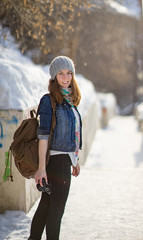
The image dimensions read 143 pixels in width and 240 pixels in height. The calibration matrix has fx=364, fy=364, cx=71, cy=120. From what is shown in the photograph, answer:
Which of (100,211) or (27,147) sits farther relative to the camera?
(100,211)

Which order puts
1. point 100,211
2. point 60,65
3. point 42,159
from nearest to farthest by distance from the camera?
point 42,159 → point 60,65 → point 100,211

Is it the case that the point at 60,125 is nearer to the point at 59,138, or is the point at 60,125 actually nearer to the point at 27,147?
→ the point at 59,138

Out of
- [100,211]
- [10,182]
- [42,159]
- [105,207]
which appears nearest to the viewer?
[42,159]

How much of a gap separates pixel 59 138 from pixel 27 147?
23 centimetres

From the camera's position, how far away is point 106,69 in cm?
2812

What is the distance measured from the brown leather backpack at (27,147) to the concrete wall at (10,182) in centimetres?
105

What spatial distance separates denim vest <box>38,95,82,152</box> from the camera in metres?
2.49

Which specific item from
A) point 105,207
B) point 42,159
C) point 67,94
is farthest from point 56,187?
point 105,207

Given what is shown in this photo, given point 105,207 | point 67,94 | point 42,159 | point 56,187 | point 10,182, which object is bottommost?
point 105,207

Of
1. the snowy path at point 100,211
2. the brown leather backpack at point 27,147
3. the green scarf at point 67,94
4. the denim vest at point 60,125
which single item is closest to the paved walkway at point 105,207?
the snowy path at point 100,211

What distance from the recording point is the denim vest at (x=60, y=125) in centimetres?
249

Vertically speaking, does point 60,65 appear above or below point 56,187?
above

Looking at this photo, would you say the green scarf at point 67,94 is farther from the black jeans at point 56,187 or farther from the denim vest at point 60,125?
the black jeans at point 56,187

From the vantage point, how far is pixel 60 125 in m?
2.56
